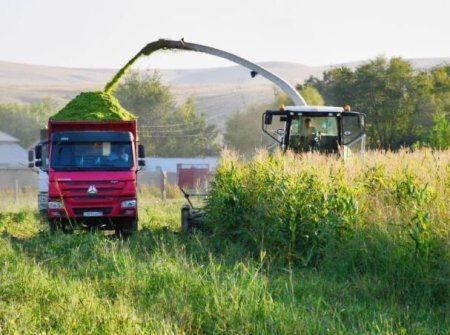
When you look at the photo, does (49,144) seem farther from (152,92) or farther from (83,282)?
(152,92)

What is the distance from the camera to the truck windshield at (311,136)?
19469mm

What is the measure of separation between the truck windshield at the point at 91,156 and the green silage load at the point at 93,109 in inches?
48.9

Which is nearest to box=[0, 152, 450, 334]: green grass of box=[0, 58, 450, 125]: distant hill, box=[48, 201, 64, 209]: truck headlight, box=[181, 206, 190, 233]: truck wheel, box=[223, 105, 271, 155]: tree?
box=[181, 206, 190, 233]: truck wheel

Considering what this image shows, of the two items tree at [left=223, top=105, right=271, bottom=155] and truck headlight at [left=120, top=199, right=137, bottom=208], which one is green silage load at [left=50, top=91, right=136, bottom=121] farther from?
tree at [left=223, top=105, right=271, bottom=155]

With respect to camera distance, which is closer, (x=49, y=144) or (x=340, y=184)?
(x=340, y=184)

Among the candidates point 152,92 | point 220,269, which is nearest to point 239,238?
point 220,269

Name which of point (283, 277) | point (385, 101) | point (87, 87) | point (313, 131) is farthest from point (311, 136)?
point (87, 87)

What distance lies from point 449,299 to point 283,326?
97.1 inches

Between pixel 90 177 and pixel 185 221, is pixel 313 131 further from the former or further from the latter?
pixel 90 177

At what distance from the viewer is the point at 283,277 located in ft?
38.8

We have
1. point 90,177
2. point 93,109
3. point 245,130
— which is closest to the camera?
point 90,177

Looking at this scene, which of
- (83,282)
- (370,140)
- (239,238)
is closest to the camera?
(83,282)

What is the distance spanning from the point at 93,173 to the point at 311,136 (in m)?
5.09

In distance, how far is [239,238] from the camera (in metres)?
15.5
